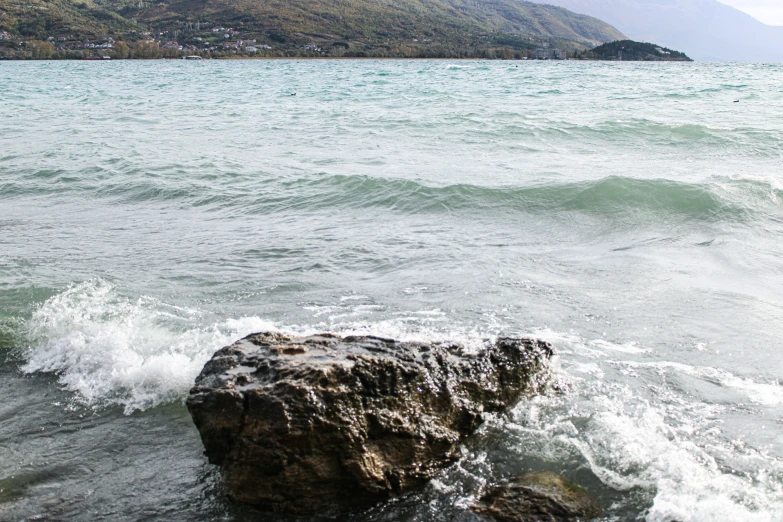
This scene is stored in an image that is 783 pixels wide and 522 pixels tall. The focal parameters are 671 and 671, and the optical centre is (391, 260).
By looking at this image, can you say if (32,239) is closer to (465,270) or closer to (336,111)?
(465,270)

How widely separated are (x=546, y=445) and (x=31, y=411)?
3323 millimetres

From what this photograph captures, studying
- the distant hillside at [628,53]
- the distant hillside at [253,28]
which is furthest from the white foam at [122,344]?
the distant hillside at [628,53]

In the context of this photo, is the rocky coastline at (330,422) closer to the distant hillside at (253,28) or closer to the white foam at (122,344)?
the white foam at (122,344)

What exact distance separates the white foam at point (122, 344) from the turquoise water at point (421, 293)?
0.02m

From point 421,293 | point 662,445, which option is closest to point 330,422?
point 662,445

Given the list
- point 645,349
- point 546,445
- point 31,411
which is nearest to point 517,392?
point 546,445

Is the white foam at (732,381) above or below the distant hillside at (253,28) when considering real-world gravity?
below

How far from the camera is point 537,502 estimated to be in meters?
3.37

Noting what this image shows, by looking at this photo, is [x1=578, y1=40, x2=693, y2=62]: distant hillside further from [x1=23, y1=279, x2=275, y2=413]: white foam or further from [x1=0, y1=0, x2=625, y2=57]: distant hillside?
[x1=23, y1=279, x2=275, y2=413]: white foam

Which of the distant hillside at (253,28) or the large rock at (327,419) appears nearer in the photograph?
the large rock at (327,419)

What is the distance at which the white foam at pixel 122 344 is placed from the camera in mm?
4723

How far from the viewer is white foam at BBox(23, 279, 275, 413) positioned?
4.72 m

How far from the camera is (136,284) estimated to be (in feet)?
22.7

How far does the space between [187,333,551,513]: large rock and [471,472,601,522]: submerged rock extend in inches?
14.4
